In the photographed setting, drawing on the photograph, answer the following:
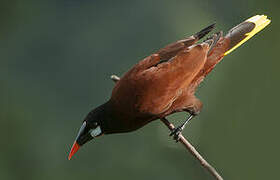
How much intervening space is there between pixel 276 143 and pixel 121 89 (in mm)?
1942

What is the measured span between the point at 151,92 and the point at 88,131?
0.41 metres

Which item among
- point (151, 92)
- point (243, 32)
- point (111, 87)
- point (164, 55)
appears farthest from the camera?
point (111, 87)

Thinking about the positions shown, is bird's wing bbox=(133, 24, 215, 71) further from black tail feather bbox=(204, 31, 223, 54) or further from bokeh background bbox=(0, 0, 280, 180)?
bokeh background bbox=(0, 0, 280, 180)

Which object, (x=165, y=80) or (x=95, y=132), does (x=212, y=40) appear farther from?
(x=95, y=132)

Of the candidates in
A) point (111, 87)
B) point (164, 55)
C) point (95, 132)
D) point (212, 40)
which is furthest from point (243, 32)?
point (111, 87)

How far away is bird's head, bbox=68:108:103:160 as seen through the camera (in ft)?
10.6

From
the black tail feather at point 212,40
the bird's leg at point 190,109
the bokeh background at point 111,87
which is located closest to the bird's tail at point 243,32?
the black tail feather at point 212,40

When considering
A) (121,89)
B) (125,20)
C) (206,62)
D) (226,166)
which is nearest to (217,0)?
(125,20)

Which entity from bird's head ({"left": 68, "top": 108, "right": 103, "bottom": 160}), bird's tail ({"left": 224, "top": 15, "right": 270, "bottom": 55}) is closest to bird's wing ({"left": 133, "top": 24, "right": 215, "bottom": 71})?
bird's tail ({"left": 224, "top": 15, "right": 270, "bottom": 55})

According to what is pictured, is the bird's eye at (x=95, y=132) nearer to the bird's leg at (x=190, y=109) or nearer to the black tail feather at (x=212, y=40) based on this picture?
the bird's leg at (x=190, y=109)

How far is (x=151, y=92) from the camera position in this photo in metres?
3.20

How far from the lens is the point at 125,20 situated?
4.94 metres

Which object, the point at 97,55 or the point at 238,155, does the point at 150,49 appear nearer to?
the point at 97,55

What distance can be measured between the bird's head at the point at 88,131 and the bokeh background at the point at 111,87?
38.9 inches
